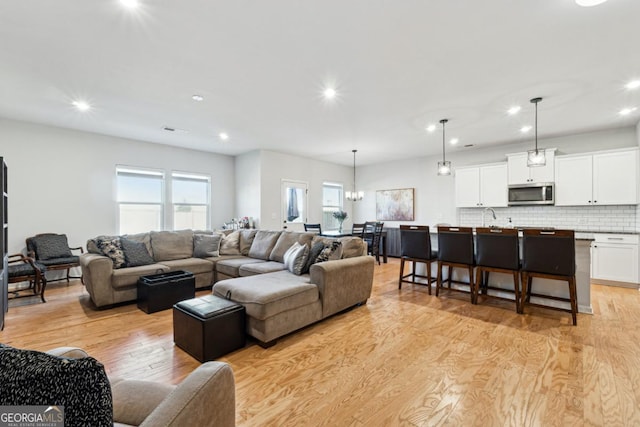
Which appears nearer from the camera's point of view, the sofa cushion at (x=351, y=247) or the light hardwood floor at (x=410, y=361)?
the light hardwood floor at (x=410, y=361)

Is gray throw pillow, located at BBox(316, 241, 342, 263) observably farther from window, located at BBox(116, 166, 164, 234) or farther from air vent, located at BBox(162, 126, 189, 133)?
window, located at BBox(116, 166, 164, 234)

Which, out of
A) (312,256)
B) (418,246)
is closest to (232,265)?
(312,256)

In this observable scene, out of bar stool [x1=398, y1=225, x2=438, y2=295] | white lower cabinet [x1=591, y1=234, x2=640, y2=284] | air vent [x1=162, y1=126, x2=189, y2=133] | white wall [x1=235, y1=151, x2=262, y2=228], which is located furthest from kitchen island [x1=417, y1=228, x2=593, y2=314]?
air vent [x1=162, y1=126, x2=189, y2=133]

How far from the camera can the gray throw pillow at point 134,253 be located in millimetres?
4086

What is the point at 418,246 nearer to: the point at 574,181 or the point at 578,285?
the point at 578,285

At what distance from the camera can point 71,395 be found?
1.98 feet

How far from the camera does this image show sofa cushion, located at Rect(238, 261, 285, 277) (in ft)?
12.9

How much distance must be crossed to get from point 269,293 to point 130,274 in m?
2.29

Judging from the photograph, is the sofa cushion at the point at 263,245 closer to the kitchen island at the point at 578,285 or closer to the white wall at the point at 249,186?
the white wall at the point at 249,186

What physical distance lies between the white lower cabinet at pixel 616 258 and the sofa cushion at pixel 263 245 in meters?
5.07

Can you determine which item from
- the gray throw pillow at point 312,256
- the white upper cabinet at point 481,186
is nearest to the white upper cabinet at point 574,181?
the white upper cabinet at point 481,186

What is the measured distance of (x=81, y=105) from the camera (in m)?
3.96

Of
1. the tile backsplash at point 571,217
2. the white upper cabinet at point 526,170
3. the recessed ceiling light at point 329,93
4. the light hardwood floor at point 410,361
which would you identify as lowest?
the light hardwood floor at point 410,361

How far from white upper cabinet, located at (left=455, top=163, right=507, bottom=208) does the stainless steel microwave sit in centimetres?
15
